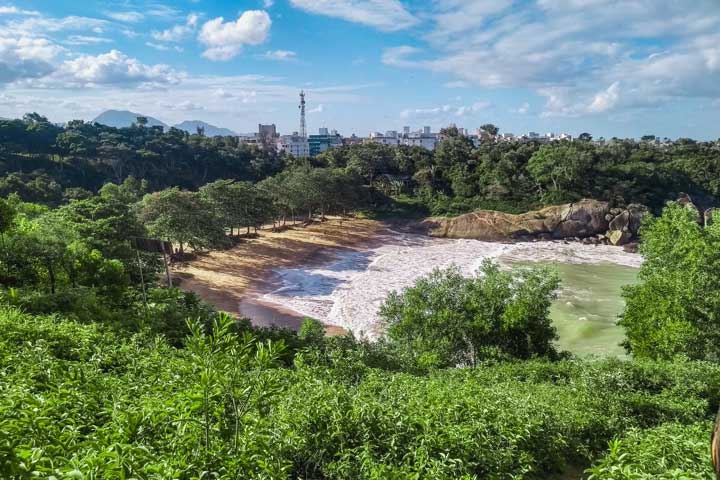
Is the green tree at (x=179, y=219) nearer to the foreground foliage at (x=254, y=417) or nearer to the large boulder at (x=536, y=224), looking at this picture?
the foreground foliage at (x=254, y=417)

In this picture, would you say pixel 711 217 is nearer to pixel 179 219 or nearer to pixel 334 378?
pixel 334 378

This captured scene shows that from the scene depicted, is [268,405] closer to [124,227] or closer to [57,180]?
[124,227]

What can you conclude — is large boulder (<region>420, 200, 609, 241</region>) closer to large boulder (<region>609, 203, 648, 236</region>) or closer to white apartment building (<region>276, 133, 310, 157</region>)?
large boulder (<region>609, 203, 648, 236</region>)

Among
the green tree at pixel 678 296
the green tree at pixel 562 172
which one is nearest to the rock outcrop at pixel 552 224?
the green tree at pixel 562 172

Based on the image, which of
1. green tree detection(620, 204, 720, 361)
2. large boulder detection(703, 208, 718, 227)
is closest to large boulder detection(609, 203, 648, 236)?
large boulder detection(703, 208, 718, 227)

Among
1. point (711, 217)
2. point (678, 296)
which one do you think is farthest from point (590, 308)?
point (678, 296)

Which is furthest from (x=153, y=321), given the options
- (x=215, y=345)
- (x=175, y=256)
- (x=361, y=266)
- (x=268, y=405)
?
(x=361, y=266)
